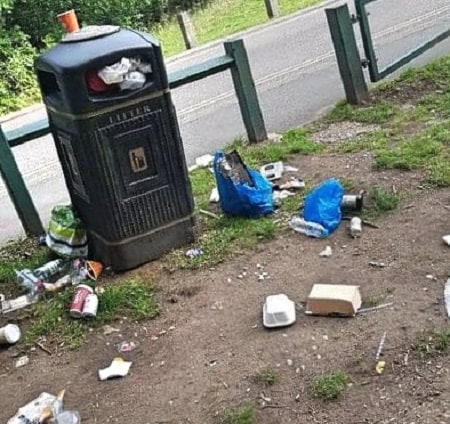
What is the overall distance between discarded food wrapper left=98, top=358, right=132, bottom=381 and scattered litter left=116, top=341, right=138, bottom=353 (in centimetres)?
10

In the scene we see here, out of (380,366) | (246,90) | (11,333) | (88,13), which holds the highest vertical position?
(88,13)

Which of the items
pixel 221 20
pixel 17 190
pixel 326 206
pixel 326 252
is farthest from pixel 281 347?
pixel 221 20

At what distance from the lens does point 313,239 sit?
4.81 meters

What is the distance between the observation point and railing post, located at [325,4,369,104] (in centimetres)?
692

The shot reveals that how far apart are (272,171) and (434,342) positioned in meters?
2.56

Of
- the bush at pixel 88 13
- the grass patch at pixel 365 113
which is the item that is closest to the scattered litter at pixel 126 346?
the grass patch at pixel 365 113

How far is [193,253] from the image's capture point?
4.90 metres

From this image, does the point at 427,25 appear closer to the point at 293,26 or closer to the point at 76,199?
the point at 293,26

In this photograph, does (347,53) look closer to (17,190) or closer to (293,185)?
(293,185)

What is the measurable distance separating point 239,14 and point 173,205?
44.3ft

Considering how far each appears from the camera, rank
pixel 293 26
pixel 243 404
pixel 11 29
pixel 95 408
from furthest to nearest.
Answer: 1. pixel 11 29
2. pixel 293 26
3. pixel 95 408
4. pixel 243 404

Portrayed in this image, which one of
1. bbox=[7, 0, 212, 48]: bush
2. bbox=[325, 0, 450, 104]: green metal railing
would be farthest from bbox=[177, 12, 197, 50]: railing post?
bbox=[325, 0, 450, 104]: green metal railing

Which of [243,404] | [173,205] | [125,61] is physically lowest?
[243,404]

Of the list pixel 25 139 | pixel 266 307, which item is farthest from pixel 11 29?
pixel 266 307
